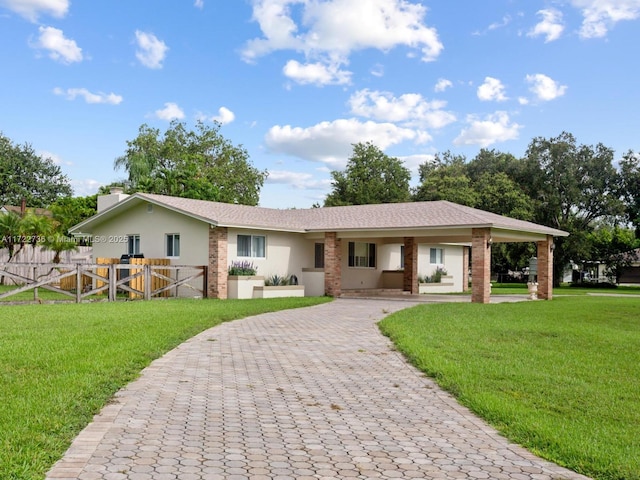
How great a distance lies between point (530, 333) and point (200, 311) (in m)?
8.61

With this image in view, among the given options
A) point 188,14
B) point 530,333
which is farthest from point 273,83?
point 530,333

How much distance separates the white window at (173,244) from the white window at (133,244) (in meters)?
1.74

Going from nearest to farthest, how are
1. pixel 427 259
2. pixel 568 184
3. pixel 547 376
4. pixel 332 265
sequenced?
pixel 547 376
pixel 332 265
pixel 427 259
pixel 568 184

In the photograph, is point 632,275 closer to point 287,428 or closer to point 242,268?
point 242,268

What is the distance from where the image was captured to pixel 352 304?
2284 cm

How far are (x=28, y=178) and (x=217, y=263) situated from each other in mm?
47695

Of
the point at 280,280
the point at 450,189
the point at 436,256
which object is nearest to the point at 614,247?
the point at 450,189

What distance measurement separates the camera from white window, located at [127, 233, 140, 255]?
1081 inches

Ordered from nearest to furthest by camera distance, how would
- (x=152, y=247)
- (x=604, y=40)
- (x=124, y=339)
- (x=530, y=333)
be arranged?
(x=124, y=339) < (x=530, y=333) < (x=604, y=40) < (x=152, y=247)

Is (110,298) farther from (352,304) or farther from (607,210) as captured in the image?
(607,210)

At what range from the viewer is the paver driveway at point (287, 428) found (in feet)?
16.5

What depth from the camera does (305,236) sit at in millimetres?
28625

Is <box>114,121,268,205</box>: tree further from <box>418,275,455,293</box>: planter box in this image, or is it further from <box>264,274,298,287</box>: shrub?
<box>264,274,298,287</box>: shrub

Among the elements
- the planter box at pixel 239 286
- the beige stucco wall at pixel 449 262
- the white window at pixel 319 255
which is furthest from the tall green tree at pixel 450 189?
the planter box at pixel 239 286
